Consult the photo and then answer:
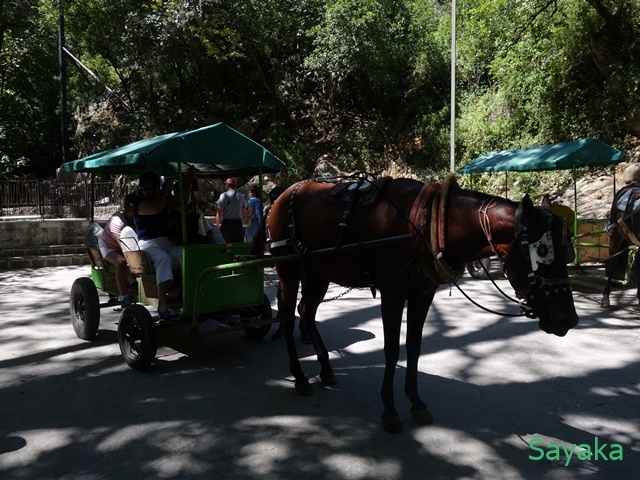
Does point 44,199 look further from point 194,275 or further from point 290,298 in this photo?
point 290,298

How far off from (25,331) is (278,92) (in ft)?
59.0

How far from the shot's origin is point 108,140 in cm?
2345

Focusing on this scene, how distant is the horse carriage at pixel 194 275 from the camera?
15.8 ft

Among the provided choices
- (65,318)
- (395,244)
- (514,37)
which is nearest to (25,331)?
(65,318)

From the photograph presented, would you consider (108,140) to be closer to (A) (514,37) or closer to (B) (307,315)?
(A) (514,37)

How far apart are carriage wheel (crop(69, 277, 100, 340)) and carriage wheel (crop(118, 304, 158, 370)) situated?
908 mm

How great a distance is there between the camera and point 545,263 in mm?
3121

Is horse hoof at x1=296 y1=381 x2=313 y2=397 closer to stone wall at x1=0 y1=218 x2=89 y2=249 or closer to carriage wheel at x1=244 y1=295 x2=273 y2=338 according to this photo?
carriage wheel at x1=244 y1=295 x2=273 y2=338

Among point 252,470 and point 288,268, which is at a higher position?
point 288,268

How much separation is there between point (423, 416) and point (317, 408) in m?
0.83

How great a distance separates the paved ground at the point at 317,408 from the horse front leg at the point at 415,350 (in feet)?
0.37

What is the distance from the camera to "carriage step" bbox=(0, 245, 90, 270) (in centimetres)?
1247

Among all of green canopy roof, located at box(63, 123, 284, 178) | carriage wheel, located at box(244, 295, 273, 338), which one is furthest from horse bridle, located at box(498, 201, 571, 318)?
carriage wheel, located at box(244, 295, 273, 338)

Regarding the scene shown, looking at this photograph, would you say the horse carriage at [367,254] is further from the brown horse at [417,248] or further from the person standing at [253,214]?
the person standing at [253,214]
